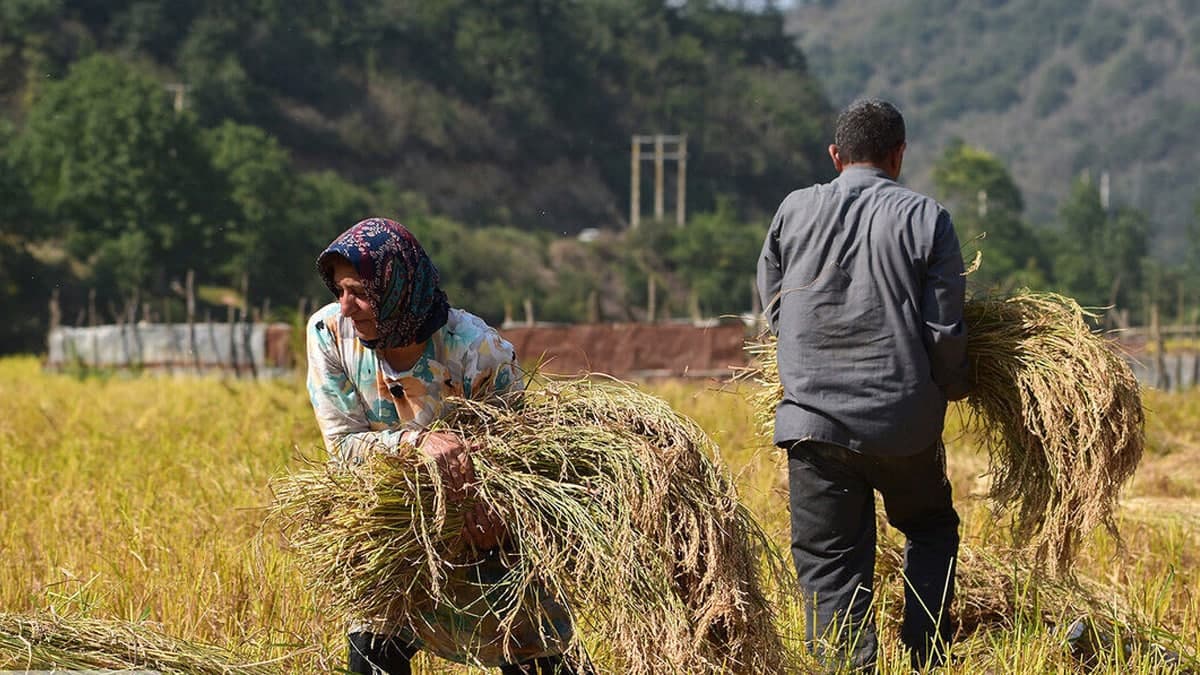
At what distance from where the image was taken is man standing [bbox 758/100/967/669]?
13.9ft

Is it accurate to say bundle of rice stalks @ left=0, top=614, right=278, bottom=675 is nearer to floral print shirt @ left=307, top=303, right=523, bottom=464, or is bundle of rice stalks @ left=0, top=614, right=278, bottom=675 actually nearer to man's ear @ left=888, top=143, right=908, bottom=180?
floral print shirt @ left=307, top=303, right=523, bottom=464

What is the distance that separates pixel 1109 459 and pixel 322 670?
2154 millimetres

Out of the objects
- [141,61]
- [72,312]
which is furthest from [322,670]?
[141,61]

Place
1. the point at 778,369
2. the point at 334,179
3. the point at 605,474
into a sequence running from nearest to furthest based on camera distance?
the point at 605,474 < the point at 778,369 < the point at 334,179

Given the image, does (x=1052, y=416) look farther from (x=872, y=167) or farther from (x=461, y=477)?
(x=461, y=477)

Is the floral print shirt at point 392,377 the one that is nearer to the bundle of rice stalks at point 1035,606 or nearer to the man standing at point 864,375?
the man standing at point 864,375

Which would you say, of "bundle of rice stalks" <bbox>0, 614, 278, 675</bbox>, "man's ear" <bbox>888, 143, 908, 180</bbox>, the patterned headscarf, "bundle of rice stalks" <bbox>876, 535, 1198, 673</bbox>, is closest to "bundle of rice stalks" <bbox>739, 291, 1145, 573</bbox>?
"bundle of rice stalks" <bbox>876, 535, 1198, 673</bbox>

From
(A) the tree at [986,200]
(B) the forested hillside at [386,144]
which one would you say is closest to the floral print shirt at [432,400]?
(B) the forested hillside at [386,144]

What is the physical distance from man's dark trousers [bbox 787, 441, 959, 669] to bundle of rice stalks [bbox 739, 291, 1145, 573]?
10.6 inches

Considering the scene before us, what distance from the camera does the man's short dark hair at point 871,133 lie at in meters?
4.46

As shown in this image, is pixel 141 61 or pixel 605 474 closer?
pixel 605 474

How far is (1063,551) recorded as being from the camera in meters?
4.48

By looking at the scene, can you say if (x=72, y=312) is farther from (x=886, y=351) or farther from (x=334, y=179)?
(x=886, y=351)

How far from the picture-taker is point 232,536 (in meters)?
5.82
